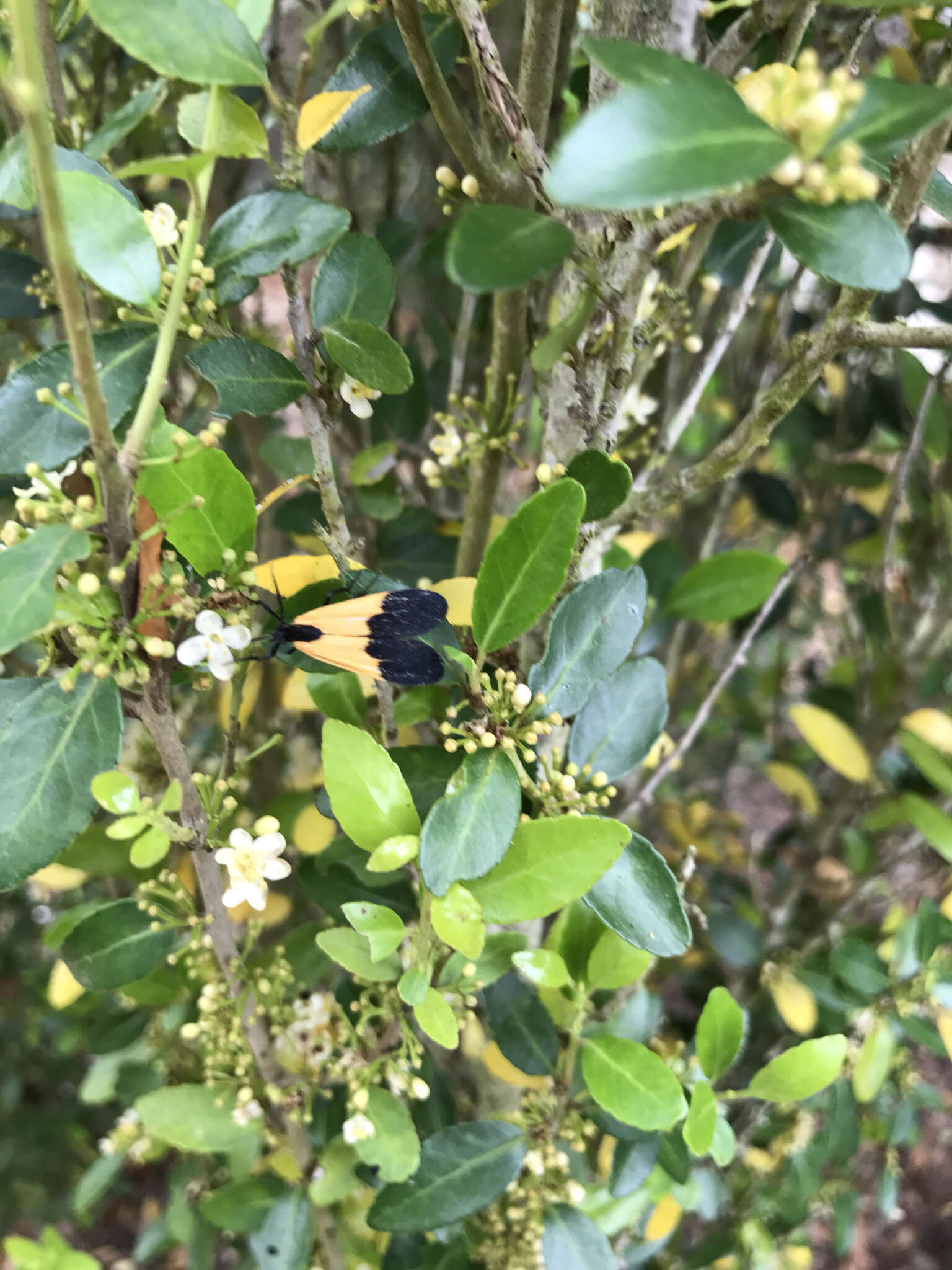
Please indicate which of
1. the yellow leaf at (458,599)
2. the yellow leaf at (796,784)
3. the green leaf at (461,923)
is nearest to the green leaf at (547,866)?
the green leaf at (461,923)

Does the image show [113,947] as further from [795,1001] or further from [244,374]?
[795,1001]

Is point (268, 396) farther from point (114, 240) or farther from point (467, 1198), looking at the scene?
point (467, 1198)

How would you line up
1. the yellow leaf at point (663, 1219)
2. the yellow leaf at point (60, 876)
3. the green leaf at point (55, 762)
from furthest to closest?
A: the yellow leaf at point (663, 1219), the yellow leaf at point (60, 876), the green leaf at point (55, 762)

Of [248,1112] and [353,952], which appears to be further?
[248,1112]

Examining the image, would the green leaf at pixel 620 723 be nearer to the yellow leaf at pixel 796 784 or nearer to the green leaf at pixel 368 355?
the green leaf at pixel 368 355

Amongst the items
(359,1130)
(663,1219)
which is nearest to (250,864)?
(359,1130)

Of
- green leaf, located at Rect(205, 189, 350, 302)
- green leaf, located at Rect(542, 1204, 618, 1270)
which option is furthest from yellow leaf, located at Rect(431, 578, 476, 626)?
green leaf, located at Rect(542, 1204, 618, 1270)

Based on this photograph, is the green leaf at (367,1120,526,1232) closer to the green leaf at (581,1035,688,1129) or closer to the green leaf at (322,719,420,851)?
the green leaf at (581,1035,688,1129)
